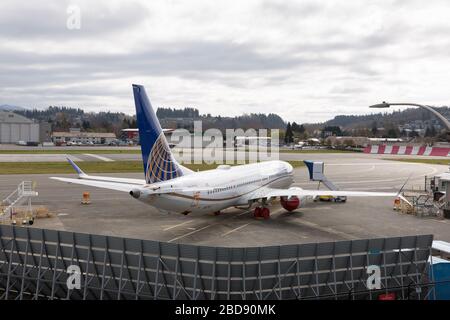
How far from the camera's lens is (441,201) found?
47.0 meters

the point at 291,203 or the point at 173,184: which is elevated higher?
the point at 173,184

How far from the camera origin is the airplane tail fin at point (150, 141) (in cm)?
3133

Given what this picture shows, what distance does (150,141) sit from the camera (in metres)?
31.8

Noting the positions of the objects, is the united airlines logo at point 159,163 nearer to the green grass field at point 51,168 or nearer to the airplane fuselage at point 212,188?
the airplane fuselage at point 212,188

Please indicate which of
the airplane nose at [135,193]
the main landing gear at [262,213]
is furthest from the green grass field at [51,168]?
the airplane nose at [135,193]

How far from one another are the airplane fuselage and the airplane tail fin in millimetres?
1383

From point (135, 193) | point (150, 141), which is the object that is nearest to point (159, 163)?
point (150, 141)

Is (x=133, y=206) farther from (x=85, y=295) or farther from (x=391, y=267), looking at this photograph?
(x=391, y=267)

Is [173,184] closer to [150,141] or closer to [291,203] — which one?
[150,141]

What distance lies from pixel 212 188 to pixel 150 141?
6.64 meters
